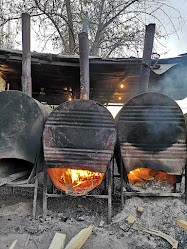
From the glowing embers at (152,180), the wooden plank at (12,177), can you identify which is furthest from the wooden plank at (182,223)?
the wooden plank at (12,177)

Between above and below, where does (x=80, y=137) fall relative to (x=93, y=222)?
above

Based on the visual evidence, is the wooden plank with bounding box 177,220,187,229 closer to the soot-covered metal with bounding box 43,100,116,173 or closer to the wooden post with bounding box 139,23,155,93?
the soot-covered metal with bounding box 43,100,116,173

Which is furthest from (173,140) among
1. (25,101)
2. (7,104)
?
(7,104)

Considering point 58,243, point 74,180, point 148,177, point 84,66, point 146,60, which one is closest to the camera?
point 58,243

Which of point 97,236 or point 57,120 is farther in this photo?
point 57,120

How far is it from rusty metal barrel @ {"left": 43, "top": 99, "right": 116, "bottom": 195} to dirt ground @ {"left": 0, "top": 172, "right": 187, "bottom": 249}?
82 cm

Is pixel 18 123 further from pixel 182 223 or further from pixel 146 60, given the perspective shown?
pixel 146 60

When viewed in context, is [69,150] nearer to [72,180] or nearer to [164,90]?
[72,180]

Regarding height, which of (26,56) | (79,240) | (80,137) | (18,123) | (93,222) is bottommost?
(93,222)

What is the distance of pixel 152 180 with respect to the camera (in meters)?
3.17

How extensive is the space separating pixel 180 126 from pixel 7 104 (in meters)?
2.64

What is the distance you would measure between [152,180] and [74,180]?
1.35m

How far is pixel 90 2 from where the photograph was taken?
30.7 ft

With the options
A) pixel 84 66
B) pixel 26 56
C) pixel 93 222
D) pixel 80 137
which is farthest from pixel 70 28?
pixel 93 222
